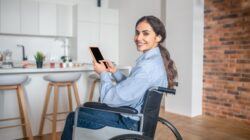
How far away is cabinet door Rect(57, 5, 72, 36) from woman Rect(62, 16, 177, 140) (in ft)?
13.2

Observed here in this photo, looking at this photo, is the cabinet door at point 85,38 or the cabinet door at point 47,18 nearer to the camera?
the cabinet door at point 47,18

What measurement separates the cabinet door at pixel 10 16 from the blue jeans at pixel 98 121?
151 inches

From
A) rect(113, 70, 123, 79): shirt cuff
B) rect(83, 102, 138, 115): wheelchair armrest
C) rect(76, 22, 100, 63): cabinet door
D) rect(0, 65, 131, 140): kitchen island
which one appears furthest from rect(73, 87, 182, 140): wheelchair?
rect(76, 22, 100, 63): cabinet door

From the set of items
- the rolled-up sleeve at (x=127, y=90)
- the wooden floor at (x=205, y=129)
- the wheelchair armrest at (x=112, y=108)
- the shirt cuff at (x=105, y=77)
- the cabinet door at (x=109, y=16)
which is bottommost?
the wooden floor at (x=205, y=129)

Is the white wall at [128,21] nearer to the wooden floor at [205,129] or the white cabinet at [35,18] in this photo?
the white cabinet at [35,18]

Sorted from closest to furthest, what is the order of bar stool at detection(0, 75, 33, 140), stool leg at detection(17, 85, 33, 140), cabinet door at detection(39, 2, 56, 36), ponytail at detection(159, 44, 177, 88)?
ponytail at detection(159, 44, 177, 88) → bar stool at detection(0, 75, 33, 140) → stool leg at detection(17, 85, 33, 140) → cabinet door at detection(39, 2, 56, 36)

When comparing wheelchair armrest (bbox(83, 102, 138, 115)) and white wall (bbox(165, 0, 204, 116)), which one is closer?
wheelchair armrest (bbox(83, 102, 138, 115))

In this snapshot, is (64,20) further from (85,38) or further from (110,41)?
(110,41)

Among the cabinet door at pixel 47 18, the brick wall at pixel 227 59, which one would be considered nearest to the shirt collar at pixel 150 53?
the brick wall at pixel 227 59

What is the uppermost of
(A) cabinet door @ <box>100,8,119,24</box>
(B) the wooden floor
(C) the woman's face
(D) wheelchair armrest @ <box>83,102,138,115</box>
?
(A) cabinet door @ <box>100,8,119,24</box>

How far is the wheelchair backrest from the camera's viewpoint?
155 cm

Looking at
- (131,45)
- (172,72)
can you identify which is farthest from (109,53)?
(172,72)

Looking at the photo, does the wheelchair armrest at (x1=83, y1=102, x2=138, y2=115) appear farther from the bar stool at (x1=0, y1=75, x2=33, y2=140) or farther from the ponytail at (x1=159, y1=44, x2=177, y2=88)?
the bar stool at (x1=0, y1=75, x2=33, y2=140)

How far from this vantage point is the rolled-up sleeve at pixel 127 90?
5.01ft
